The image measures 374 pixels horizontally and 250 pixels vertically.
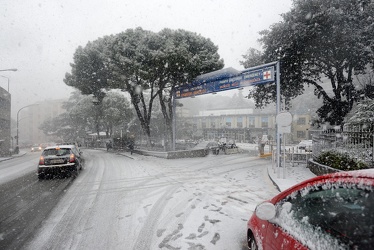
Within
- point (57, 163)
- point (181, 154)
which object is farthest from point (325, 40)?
point (57, 163)

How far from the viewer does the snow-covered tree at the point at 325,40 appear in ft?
47.1

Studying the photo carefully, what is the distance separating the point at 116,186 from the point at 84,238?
4.32 metres

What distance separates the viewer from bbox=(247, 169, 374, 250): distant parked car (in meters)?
1.54

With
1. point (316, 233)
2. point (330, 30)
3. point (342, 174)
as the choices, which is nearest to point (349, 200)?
point (342, 174)

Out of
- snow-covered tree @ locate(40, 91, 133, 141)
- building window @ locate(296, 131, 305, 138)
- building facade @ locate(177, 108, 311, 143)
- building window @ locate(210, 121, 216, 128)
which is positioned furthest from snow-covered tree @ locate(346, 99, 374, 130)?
building window @ locate(210, 121, 216, 128)

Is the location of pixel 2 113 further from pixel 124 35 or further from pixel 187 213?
pixel 187 213

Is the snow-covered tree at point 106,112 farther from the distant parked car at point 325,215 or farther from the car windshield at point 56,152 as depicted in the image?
the distant parked car at point 325,215

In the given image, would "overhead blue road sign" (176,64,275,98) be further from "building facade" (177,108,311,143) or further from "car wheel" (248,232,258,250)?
"building facade" (177,108,311,143)

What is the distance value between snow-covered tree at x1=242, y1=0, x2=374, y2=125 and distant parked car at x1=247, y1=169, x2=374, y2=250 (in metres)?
15.2

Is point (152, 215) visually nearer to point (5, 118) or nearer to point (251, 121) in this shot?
point (5, 118)

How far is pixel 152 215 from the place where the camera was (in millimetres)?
5449

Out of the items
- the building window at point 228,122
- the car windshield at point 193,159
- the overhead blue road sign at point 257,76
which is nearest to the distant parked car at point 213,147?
the car windshield at point 193,159

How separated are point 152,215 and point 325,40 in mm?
15328

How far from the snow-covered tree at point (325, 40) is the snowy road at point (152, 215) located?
10929 millimetres
